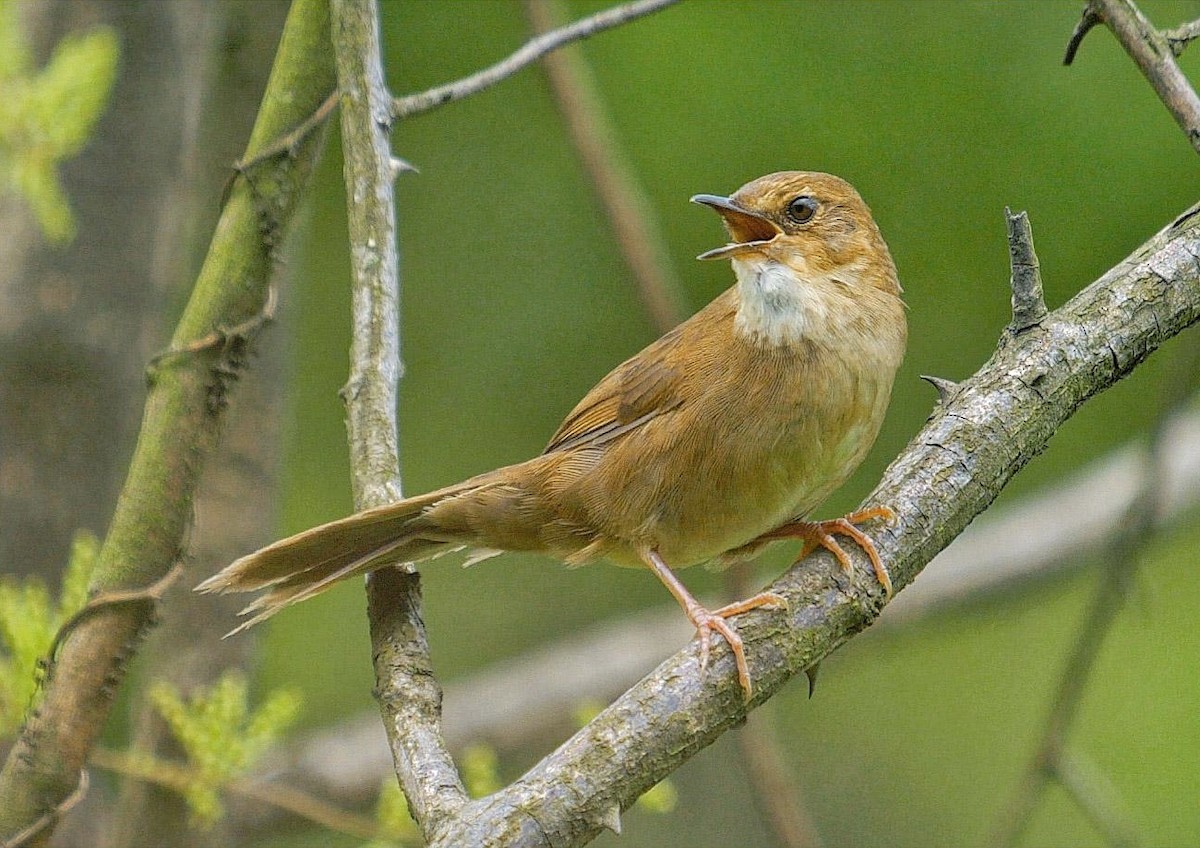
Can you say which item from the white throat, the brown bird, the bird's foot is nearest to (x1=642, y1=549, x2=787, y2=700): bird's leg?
the bird's foot

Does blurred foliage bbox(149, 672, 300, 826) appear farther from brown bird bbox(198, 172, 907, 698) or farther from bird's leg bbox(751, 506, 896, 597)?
bird's leg bbox(751, 506, 896, 597)

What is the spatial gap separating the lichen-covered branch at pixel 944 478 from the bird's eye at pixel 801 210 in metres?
1.04

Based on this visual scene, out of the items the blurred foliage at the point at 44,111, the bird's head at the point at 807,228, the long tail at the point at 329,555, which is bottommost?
the long tail at the point at 329,555

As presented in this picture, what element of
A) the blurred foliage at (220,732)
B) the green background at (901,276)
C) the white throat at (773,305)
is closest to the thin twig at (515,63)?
the white throat at (773,305)

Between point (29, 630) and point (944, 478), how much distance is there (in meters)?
2.03

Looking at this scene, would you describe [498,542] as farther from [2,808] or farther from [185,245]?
[185,245]

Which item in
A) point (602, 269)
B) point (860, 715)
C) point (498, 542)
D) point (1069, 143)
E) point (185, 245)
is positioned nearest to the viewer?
point (498, 542)

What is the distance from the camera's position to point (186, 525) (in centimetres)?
A: 299

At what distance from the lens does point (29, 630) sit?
10.2ft

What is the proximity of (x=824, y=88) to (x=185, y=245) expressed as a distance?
9.74ft

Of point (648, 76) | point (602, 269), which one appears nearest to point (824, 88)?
point (648, 76)

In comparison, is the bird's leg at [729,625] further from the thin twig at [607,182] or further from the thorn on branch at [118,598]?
the thin twig at [607,182]

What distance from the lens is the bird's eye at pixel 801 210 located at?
142 inches

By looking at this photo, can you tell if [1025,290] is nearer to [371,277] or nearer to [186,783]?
[371,277]
